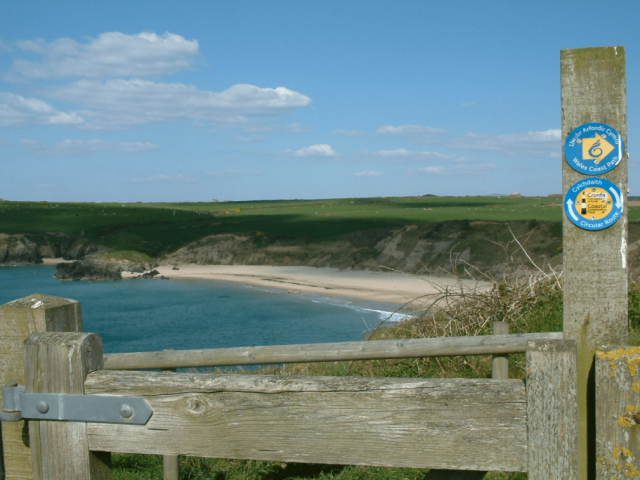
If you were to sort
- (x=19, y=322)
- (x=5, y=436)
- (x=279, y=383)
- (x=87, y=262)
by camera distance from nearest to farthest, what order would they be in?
(x=279, y=383), (x=19, y=322), (x=5, y=436), (x=87, y=262)

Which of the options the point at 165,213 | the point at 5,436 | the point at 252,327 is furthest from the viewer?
the point at 165,213

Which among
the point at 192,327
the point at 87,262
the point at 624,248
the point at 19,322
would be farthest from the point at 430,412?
the point at 87,262

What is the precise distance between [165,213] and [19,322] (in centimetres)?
6902

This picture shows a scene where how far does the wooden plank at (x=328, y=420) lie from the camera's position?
1756 mm

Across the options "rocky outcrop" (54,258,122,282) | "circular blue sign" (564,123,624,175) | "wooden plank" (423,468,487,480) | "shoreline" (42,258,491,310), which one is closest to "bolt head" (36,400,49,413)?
"wooden plank" (423,468,487,480)

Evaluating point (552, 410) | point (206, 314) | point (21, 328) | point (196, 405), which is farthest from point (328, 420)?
point (206, 314)

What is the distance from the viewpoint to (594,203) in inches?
94.5

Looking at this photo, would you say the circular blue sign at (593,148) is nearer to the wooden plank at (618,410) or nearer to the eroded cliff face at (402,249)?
the wooden plank at (618,410)

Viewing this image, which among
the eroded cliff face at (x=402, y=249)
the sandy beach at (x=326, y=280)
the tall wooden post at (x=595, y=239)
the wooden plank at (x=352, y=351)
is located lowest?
the sandy beach at (x=326, y=280)

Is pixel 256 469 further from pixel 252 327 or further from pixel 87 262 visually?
pixel 87 262

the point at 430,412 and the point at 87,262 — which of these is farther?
the point at 87,262

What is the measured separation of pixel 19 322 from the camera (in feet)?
7.53

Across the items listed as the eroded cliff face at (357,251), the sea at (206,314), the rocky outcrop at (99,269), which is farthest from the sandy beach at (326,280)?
the rocky outcrop at (99,269)

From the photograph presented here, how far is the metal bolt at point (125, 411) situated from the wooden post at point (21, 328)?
0.59 metres
